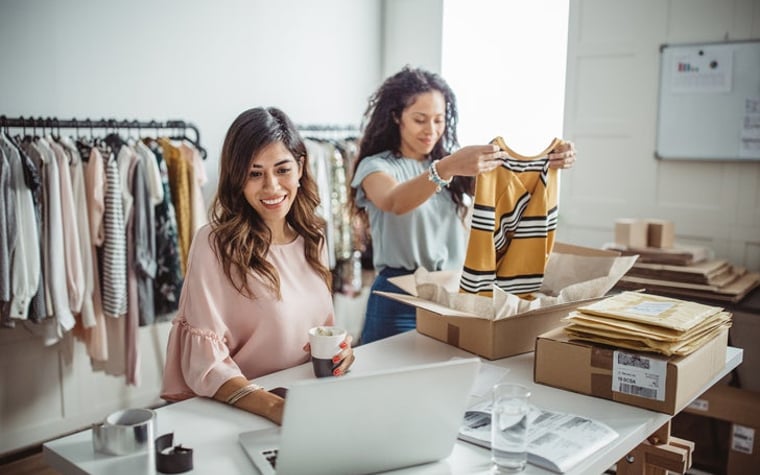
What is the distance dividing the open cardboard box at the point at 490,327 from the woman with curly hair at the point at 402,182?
392 millimetres

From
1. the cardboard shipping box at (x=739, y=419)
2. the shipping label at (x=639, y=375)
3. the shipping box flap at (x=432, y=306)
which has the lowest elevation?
the cardboard shipping box at (x=739, y=419)

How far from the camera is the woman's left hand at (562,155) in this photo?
84.8 inches

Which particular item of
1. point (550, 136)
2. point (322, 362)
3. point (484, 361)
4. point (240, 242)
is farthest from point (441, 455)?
point (550, 136)

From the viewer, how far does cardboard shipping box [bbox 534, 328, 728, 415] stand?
1.55 meters

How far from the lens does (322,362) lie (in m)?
1.66

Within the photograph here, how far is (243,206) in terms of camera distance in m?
1.80

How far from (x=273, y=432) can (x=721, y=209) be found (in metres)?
2.81

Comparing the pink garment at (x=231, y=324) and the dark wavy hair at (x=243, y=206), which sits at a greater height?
the dark wavy hair at (x=243, y=206)

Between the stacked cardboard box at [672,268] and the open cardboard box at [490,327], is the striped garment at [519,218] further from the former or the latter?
the stacked cardboard box at [672,268]

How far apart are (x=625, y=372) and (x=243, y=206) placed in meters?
0.99

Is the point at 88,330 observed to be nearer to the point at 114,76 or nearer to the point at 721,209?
the point at 114,76

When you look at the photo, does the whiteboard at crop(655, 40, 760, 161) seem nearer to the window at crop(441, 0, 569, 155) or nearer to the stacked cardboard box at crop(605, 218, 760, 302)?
the stacked cardboard box at crop(605, 218, 760, 302)

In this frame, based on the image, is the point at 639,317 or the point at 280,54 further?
the point at 280,54

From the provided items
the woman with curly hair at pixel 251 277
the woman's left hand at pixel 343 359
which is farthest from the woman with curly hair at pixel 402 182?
the woman's left hand at pixel 343 359
